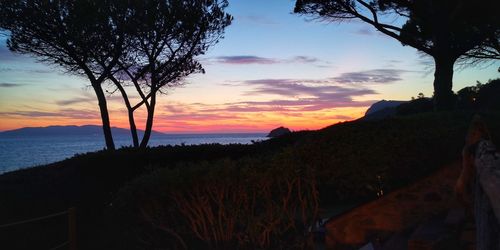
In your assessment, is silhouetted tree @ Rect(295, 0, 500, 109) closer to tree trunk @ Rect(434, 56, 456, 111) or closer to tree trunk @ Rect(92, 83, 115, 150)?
tree trunk @ Rect(434, 56, 456, 111)

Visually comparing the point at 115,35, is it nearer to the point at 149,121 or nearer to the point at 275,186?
the point at 149,121

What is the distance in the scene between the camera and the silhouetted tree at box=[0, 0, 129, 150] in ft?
58.6

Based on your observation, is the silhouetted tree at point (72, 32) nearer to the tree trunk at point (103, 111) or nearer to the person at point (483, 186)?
the tree trunk at point (103, 111)

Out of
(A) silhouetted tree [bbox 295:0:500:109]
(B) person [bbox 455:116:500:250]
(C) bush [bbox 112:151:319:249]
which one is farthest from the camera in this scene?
(A) silhouetted tree [bbox 295:0:500:109]

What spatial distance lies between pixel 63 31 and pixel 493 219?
18272 mm

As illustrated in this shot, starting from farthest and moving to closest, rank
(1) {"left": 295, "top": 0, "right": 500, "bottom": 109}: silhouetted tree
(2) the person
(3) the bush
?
(1) {"left": 295, "top": 0, "right": 500, "bottom": 109}: silhouetted tree → (3) the bush → (2) the person

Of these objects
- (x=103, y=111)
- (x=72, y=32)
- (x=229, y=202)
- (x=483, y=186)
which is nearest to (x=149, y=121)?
(x=103, y=111)

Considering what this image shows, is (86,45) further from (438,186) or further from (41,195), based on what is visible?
(438,186)

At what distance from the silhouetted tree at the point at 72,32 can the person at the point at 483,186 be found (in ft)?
52.8

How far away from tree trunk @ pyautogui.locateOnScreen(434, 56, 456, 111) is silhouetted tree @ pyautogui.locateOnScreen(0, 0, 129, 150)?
11.2 m

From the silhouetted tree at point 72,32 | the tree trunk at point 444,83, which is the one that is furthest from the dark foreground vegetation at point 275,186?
the silhouetted tree at point 72,32

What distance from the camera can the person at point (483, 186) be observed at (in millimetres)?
2268

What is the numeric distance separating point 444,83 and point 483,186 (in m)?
14.9

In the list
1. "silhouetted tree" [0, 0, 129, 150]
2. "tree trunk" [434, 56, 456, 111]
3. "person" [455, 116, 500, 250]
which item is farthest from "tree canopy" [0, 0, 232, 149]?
"person" [455, 116, 500, 250]
